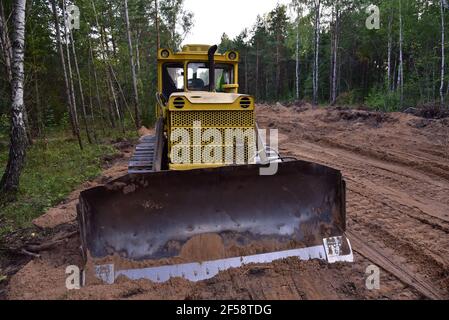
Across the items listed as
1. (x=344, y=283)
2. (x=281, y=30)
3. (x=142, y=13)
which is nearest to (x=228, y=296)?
(x=344, y=283)

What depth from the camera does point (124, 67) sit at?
2164cm

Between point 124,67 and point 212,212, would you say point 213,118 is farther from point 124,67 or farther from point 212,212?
point 124,67

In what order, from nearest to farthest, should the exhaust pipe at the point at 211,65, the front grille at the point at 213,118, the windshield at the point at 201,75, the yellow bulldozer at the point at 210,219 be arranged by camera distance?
the yellow bulldozer at the point at 210,219 < the front grille at the point at 213,118 < the exhaust pipe at the point at 211,65 < the windshield at the point at 201,75

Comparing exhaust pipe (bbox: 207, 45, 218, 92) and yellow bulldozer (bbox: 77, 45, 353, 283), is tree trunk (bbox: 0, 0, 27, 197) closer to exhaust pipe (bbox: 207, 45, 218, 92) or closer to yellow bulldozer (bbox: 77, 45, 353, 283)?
exhaust pipe (bbox: 207, 45, 218, 92)

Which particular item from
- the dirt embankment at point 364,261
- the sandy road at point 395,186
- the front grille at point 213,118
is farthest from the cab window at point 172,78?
the sandy road at point 395,186

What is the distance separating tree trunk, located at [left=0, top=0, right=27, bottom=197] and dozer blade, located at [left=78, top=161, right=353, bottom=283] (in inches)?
174

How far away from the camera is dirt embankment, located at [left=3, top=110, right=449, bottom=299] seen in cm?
325

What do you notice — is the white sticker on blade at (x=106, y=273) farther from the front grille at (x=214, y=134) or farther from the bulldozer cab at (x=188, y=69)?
the bulldozer cab at (x=188, y=69)

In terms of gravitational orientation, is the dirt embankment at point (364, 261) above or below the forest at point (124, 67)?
below

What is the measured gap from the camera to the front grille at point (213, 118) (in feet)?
14.4

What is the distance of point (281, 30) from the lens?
4131 cm

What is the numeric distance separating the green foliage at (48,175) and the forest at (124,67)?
38 millimetres

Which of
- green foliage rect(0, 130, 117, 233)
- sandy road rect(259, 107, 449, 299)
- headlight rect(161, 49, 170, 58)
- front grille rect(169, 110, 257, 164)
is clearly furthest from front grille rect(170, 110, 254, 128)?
green foliage rect(0, 130, 117, 233)

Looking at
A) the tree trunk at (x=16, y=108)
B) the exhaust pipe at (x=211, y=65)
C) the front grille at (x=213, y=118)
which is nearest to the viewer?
the front grille at (x=213, y=118)
